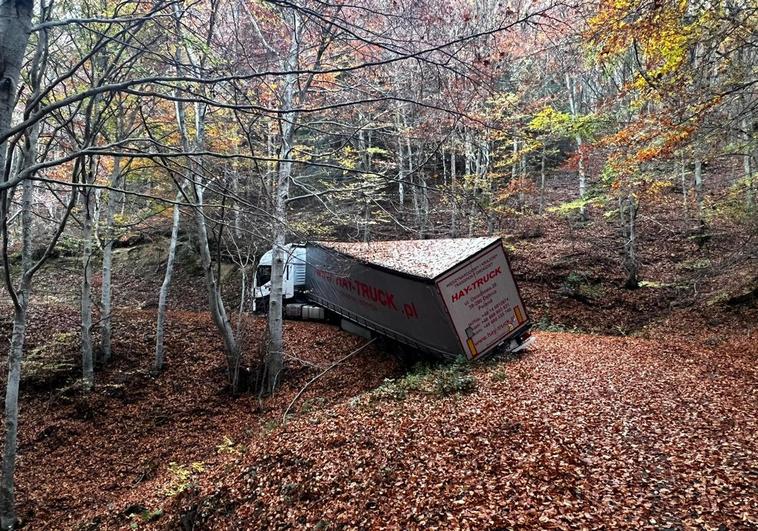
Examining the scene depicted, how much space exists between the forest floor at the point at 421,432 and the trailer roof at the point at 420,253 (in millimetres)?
2672

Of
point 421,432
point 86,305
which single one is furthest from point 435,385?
point 86,305

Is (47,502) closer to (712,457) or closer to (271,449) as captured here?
(271,449)

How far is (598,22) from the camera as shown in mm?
6102

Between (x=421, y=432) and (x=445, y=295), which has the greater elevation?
(x=445, y=295)

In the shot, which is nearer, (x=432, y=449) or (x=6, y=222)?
(x=432, y=449)

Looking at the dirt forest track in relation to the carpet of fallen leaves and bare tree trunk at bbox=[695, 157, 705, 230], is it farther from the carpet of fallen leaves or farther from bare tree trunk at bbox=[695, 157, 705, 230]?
bare tree trunk at bbox=[695, 157, 705, 230]

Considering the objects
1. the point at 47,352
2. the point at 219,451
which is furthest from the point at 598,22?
the point at 47,352

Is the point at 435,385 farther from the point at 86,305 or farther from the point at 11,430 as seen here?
the point at 86,305

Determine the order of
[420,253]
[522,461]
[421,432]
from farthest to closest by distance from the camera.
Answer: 1. [420,253]
2. [421,432]
3. [522,461]

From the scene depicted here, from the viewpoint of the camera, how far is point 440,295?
10.2 meters

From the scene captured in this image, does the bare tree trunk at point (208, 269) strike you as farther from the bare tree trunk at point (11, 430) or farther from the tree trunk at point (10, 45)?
the tree trunk at point (10, 45)

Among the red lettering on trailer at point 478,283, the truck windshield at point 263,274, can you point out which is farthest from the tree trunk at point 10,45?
the truck windshield at point 263,274

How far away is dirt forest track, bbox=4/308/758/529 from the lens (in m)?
4.73

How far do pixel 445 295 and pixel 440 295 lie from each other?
0.14 m
